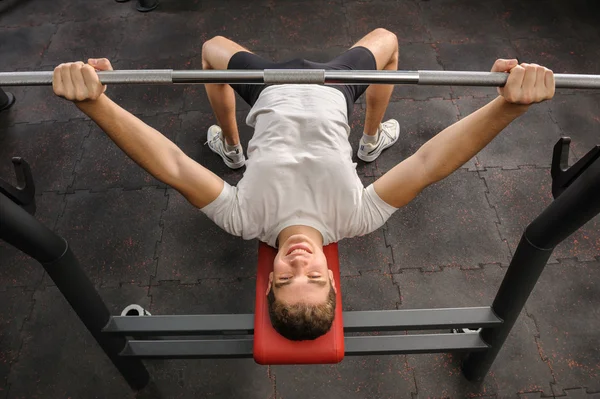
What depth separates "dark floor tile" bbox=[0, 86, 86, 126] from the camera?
304 cm

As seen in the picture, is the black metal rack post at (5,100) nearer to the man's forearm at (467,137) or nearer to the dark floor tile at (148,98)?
the dark floor tile at (148,98)

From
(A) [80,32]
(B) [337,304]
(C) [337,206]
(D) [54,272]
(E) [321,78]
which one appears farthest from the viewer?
(A) [80,32]

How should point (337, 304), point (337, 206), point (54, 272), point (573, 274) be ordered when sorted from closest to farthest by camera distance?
point (54, 272) → point (337, 304) → point (337, 206) → point (573, 274)

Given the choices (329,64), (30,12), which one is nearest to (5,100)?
(30,12)

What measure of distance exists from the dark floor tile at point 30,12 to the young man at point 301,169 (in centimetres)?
252

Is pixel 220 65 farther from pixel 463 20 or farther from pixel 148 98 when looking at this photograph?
pixel 463 20

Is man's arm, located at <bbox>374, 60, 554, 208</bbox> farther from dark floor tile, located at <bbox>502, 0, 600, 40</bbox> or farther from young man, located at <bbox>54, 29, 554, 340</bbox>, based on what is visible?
dark floor tile, located at <bbox>502, 0, 600, 40</bbox>

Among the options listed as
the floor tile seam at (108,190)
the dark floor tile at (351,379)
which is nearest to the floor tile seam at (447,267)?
the dark floor tile at (351,379)

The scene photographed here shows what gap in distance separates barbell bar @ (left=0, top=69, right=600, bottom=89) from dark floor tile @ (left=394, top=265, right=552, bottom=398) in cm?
121

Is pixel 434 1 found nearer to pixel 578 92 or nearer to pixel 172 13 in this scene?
pixel 578 92

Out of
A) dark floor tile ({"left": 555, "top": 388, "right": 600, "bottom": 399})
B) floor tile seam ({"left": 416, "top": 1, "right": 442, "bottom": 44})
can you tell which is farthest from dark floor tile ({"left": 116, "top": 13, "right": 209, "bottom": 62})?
dark floor tile ({"left": 555, "top": 388, "right": 600, "bottom": 399})

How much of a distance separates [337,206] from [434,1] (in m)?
2.74

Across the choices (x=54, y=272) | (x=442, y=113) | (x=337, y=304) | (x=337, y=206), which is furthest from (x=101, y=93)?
(x=442, y=113)

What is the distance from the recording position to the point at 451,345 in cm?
181
